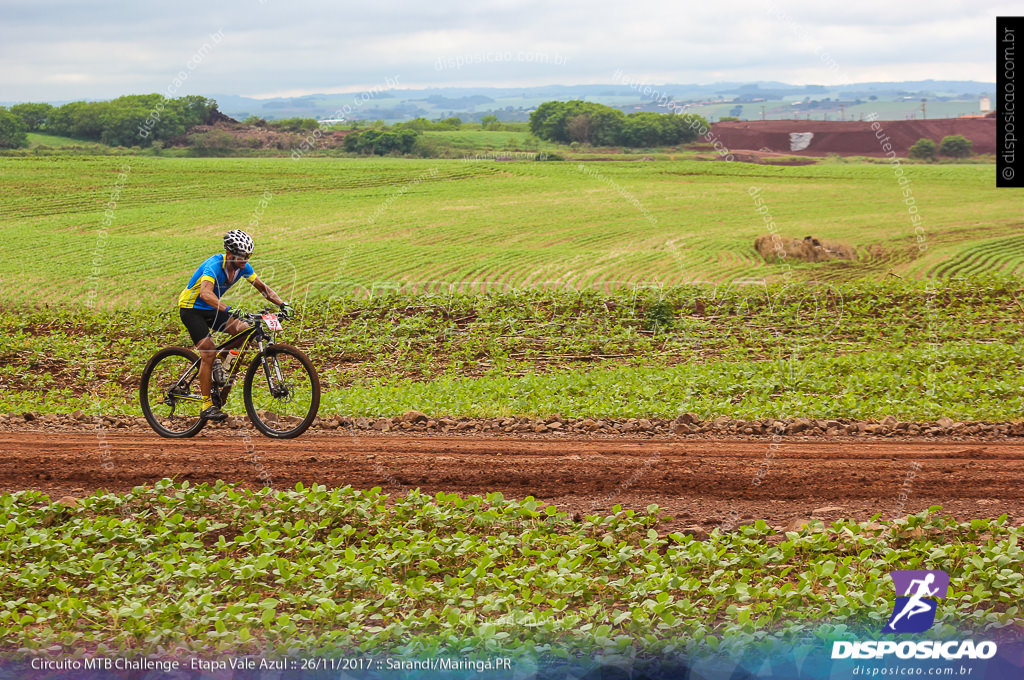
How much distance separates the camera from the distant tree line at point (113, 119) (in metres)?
40.2

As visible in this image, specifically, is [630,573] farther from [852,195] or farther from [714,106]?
[714,106]

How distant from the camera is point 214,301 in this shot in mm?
9016

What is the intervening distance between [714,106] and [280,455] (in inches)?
1901

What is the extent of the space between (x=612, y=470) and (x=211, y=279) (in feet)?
15.8

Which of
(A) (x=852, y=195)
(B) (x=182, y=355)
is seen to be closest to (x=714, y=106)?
(A) (x=852, y=195)

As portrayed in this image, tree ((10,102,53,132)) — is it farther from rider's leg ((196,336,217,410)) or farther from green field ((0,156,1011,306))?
rider's leg ((196,336,217,410))

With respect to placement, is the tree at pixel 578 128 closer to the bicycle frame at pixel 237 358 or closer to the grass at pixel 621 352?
the grass at pixel 621 352

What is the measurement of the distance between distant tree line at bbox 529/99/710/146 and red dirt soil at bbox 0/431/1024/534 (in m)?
33.8

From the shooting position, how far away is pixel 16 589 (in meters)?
6.10

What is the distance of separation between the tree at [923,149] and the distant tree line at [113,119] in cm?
4793

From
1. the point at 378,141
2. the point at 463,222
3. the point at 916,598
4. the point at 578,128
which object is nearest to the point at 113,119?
the point at 378,141

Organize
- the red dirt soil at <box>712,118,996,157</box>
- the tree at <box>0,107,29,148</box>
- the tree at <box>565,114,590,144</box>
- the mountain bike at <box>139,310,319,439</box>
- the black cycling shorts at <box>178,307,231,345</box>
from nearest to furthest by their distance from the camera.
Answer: the black cycling shorts at <box>178,307,231,345</box>, the mountain bike at <box>139,310,319,439</box>, the tree at <box>565,114,590,144</box>, the tree at <box>0,107,29,148</box>, the red dirt soil at <box>712,118,996,157</box>

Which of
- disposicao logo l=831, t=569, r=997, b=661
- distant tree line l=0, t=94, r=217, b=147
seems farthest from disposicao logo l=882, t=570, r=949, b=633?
distant tree line l=0, t=94, r=217, b=147

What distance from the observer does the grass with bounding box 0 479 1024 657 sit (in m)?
5.22
